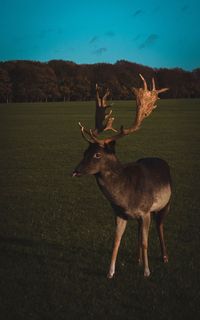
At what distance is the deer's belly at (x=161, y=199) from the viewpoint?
773 centimetres

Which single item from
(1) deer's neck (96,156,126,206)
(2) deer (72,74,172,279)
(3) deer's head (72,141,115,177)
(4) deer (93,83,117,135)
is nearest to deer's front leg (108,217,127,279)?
(2) deer (72,74,172,279)

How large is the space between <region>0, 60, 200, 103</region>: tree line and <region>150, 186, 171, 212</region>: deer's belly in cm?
13645

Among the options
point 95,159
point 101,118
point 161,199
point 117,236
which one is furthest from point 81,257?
point 101,118

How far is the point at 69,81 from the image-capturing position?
15788 cm

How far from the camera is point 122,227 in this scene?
7570mm

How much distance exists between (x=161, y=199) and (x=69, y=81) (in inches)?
6025

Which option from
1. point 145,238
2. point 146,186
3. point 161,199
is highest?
point 146,186

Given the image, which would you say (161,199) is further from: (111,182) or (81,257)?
(81,257)

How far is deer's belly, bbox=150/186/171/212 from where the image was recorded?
7.73 metres

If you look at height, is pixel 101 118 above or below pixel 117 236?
above

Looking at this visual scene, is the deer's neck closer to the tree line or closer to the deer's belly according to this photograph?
the deer's belly

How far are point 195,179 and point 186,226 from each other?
557 cm

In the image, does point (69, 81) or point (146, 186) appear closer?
point (146, 186)

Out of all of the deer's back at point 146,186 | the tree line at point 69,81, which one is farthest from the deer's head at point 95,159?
the tree line at point 69,81
